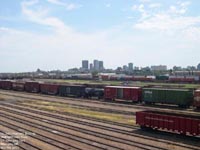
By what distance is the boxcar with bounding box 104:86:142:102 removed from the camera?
6169 centimetres

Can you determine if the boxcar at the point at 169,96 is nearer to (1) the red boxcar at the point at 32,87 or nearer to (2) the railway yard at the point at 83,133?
(2) the railway yard at the point at 83,133

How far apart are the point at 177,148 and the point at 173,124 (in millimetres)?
4407

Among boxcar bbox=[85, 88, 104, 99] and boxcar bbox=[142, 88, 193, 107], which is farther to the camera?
boxcar bbox=[85, 88, 104, 99]

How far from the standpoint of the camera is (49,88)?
89.9 meters

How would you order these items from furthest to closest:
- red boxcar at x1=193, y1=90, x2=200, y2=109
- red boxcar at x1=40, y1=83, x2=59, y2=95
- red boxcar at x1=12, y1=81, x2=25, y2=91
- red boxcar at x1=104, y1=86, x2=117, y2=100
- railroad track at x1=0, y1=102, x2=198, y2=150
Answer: red boxcar at x1=12, y1=81, x2=25, y2=91, red boxcar at x1=40, y1=83, x2=59, y2=95, red boxcar at x1=104, y1=86, x2=117, y2=100, red boxcar at x1=193, y1=90, x2=200, y2=109, railroad track at x1=0, y1=102, x2=198, y2=150

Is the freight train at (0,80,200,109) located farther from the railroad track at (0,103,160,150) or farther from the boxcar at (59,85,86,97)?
the railroad track at (0,103,160,150)

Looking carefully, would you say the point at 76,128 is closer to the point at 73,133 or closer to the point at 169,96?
the point at 73,133

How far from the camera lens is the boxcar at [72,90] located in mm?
76938

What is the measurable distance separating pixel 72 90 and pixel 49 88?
39.8 feet

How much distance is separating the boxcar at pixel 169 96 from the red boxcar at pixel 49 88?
1300 inches

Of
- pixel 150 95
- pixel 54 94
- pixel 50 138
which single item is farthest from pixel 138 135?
pixel 54 94

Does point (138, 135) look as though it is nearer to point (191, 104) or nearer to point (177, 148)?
point (177, 148)

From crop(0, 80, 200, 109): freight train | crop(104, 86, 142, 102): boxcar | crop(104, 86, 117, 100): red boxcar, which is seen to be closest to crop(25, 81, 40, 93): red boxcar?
crop(0, 80, 200, 109): freight train

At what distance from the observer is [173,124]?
103ft
